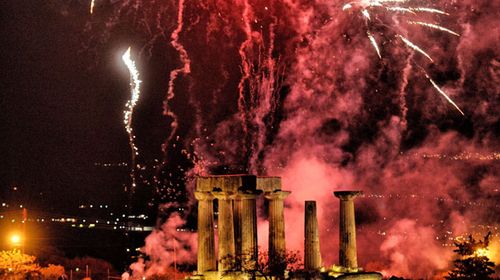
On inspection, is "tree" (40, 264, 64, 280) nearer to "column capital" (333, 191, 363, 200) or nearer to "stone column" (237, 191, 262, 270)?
"stone column" (237, 191, 262, 270)

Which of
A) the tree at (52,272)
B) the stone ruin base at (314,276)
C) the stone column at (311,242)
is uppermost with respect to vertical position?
the stone column at (311,242)

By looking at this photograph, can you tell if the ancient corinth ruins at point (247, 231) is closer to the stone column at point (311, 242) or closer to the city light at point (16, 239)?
the stone column at point (311, 242)

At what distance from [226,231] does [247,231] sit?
1463 mm

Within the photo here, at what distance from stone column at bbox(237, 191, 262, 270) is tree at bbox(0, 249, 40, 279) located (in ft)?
73.0

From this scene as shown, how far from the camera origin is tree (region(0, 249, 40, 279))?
48312mm

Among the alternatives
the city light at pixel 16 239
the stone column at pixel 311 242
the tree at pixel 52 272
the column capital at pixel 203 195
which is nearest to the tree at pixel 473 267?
the stone column at pixel 311 242

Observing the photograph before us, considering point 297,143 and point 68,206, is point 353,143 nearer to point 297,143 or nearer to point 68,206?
point 297,143

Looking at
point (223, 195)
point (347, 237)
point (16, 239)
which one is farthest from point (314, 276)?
point (16, 239)

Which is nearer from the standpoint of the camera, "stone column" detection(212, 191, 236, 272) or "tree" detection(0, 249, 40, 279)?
"stone column" detection(212, 191, 236, 272)

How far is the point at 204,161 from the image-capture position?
8325 centimetres

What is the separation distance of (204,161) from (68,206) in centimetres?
6866

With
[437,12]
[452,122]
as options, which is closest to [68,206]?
[452,122]

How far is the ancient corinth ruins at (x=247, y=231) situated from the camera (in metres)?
31.6

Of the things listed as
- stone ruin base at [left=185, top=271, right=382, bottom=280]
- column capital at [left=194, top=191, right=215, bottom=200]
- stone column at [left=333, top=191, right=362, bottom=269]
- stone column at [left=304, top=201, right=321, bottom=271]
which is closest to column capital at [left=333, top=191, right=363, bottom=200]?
stone column at [left=333, top=191, right=362, bottom=269]
